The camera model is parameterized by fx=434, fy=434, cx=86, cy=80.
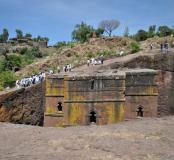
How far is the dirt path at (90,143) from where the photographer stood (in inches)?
386

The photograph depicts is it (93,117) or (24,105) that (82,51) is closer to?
(24,105)

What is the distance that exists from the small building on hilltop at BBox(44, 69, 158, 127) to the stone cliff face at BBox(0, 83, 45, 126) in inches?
71.9

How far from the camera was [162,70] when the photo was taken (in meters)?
20.0

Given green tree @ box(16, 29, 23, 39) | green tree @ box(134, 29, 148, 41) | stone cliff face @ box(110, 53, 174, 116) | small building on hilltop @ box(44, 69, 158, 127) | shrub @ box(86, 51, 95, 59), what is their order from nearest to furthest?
stone cliff face @ box(110, 53, 174, 116) < small building on hilltop @ box(44, 69, 158, 127) < shrub @ box(86, 51, 95, 59) < green tree @ box(134, 29, 148, 41) < green tree @ box(16, 29, 23, 39)

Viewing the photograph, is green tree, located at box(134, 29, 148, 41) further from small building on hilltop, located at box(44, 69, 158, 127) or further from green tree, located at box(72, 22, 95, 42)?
small building on hilltop, located at box(44, 69, 158, 127)

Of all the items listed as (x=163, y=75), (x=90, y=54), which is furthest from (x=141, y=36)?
(x=163, y=75)

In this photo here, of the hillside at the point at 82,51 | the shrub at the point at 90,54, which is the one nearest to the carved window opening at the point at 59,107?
the shrub at the point at 90,54

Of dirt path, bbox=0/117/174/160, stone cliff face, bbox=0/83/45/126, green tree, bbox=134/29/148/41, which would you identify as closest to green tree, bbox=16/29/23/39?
green tree, bbox=134/29/148/41

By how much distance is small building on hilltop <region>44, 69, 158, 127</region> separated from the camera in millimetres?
19438

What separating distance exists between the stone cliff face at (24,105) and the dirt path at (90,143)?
647 cm

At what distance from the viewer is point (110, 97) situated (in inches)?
773

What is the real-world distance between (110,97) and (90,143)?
8.79 m

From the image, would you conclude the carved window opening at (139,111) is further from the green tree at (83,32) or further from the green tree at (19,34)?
the green tree at (19,34)

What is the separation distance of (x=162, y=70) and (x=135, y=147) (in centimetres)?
983
